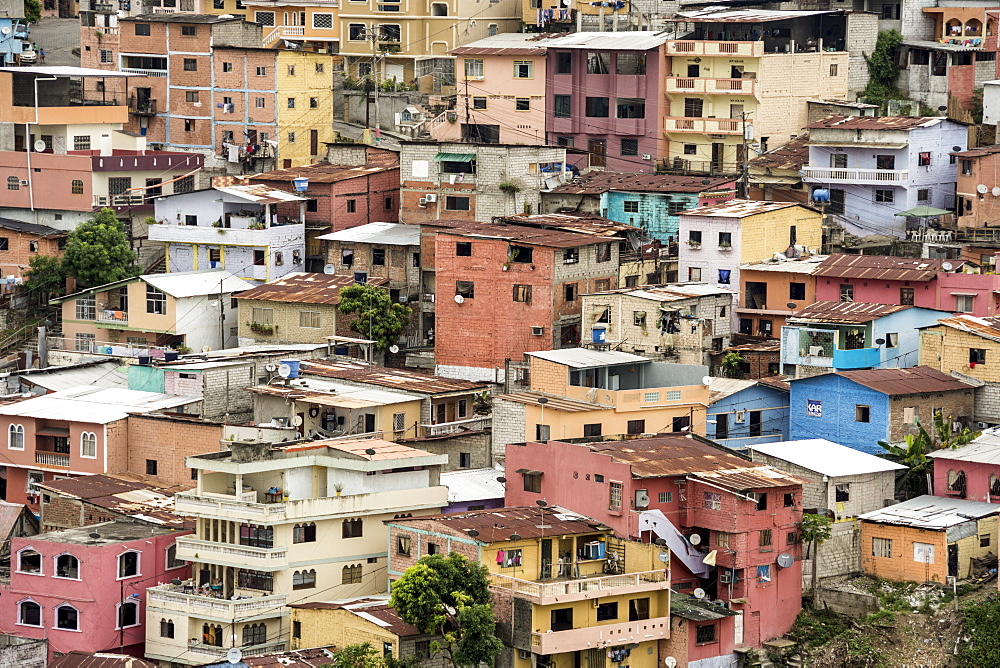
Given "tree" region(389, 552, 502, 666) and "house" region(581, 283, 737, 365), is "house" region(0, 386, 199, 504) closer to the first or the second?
"house" region(581, 283, 737, 365)

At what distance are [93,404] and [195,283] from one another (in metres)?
8.96

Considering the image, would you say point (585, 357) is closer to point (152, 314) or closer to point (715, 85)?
point (152, 314)

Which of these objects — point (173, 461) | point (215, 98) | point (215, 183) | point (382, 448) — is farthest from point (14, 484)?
point (215, 98)

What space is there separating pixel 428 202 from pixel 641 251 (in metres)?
Answer: 6.75

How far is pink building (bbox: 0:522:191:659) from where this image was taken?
53.8 meters

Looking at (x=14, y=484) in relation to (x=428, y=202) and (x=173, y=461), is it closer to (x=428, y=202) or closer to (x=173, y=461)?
(x=173, y=461)

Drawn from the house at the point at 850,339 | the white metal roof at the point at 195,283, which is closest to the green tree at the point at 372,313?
the white metal roof at the point at 195,283

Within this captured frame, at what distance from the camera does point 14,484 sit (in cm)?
6206

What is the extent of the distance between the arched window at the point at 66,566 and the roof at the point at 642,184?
23.4 metres

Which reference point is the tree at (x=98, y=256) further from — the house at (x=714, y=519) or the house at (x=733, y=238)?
the house at (x=714, y=519)

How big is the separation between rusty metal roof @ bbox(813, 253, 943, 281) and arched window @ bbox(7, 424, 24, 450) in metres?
20.7

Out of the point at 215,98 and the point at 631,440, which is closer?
the point at 631,440

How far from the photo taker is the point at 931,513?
54312 millimetres

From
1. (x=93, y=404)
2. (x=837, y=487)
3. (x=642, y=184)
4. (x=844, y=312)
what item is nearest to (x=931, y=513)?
(x=837, y=487)
